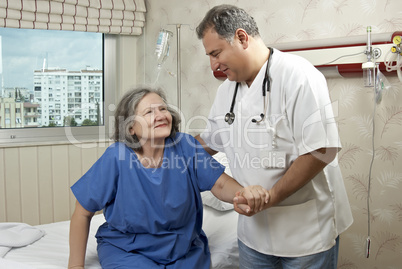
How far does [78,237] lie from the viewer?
1.54 metres

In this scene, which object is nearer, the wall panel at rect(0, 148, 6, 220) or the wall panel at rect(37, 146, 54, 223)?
the wall panel at rect(0, 148, 6, 220)

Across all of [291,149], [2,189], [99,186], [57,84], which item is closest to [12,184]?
[2,189]

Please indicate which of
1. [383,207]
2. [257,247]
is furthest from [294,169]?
[383,207]

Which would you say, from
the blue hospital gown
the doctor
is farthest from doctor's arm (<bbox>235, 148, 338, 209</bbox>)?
the blue hospital gown

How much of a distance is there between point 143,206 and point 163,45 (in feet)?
5.55

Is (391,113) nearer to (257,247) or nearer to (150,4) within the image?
(257,247)

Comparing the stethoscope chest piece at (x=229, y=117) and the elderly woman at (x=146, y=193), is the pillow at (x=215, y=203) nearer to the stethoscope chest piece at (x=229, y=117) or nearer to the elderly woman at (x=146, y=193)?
the elderly woman at (x=146, y=193)

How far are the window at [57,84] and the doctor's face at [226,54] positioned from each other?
6.63 feet

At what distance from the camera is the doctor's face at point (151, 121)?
1.62 m

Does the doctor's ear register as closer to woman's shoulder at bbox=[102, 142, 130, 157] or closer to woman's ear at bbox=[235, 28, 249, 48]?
woman's ear at bbox=[235, 28, 249, 48]

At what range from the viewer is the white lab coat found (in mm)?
1292

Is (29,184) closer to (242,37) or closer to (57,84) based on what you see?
(57,84)

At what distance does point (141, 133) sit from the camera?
5.41 ft

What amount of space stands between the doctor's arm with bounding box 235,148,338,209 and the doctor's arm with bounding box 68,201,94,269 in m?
0.72
